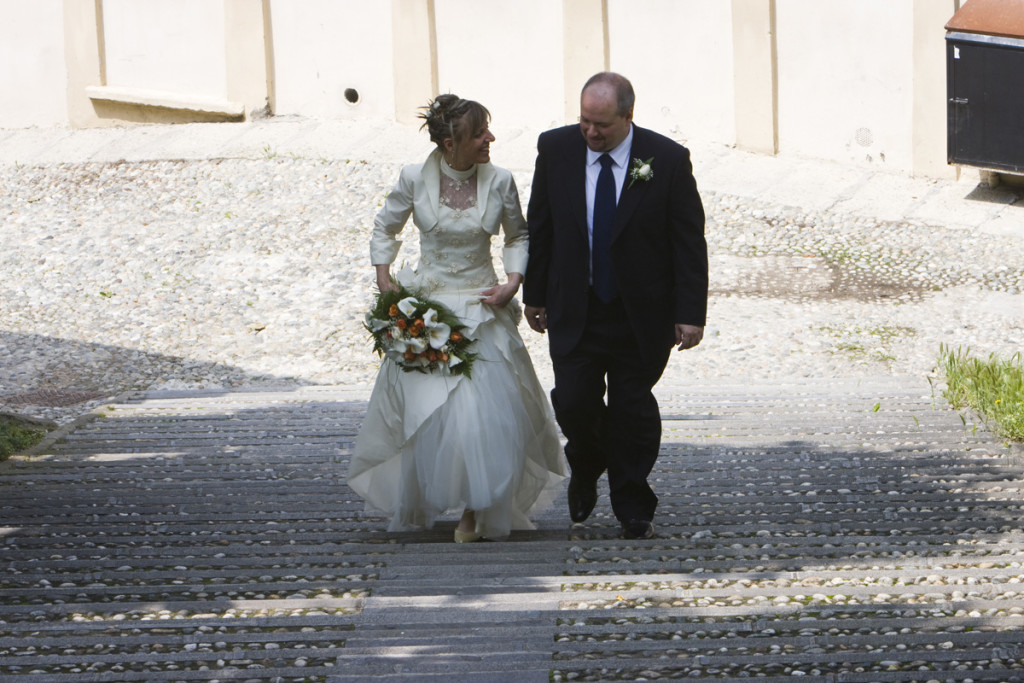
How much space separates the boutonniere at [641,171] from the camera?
5.35m

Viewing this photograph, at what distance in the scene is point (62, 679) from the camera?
4098mm

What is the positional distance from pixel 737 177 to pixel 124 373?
7277 mm

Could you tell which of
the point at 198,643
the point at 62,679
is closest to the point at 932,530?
the point at 198,643

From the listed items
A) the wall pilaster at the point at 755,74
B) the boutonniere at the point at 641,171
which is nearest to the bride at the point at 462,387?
the boutonniere at the point at 641,171

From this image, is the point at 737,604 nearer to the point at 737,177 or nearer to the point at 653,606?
the point at 653,606

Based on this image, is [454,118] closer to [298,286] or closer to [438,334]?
[438,334]

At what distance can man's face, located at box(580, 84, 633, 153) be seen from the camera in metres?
5.26

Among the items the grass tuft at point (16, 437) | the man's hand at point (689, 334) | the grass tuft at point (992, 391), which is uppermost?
the man's hand at point (689, 334)

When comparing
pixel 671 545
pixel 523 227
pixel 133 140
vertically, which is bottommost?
pixel 671 545

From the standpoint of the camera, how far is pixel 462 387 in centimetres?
562

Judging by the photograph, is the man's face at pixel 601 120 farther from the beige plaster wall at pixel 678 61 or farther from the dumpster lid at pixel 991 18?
the beige plaster wall at pixel 678 61

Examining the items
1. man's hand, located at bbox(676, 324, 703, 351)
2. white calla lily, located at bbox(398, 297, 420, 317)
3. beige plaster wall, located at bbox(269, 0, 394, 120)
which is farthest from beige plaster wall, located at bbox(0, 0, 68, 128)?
man's hand, located at bbox(676, 324, 703, 351)

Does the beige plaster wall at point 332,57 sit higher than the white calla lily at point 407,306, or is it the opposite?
the beige plaster wall at point 332,57

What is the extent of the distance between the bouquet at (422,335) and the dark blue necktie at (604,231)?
2.02 ft
